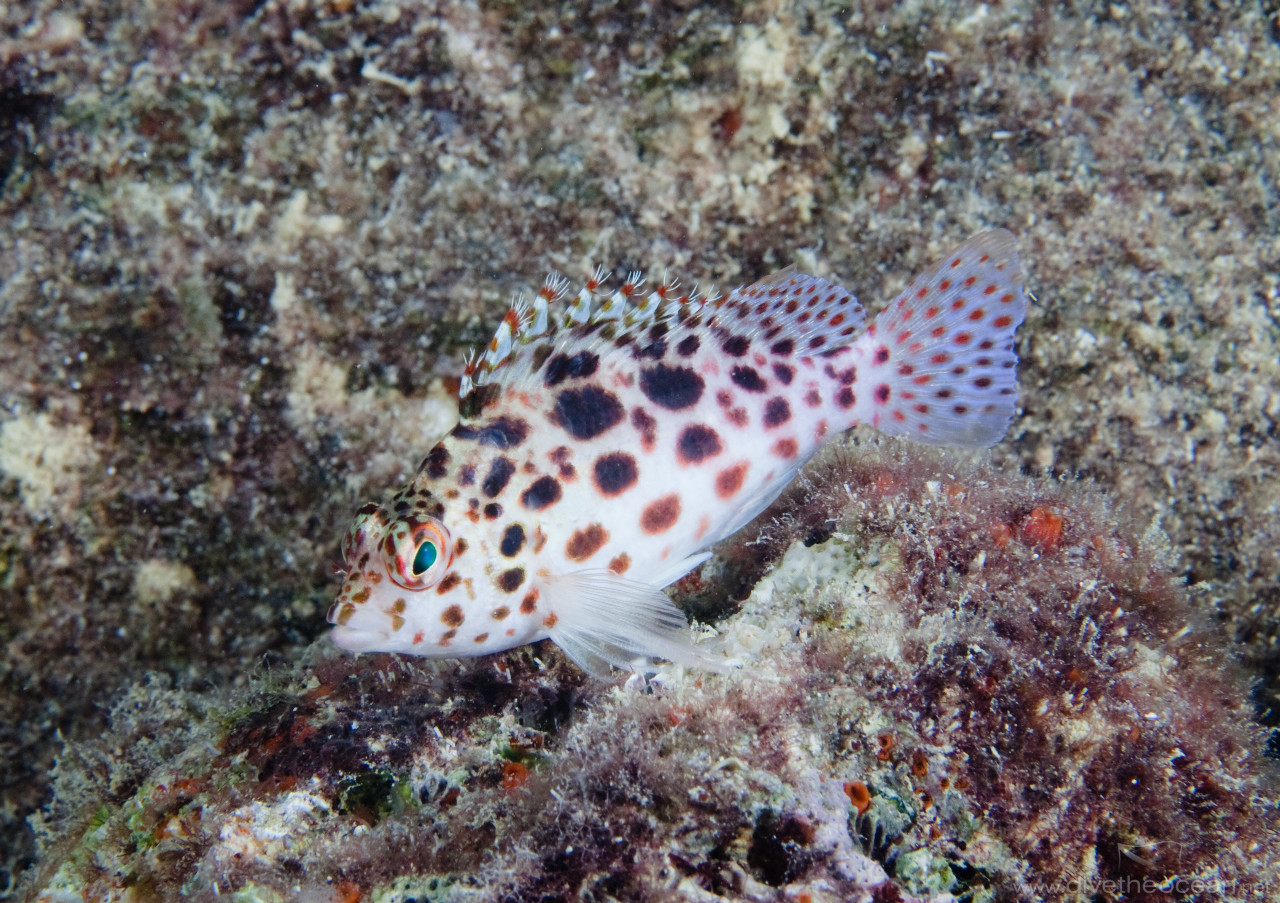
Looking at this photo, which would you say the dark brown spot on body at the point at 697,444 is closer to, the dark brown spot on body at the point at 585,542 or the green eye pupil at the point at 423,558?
the dark brown spot on body at the point at 585,542

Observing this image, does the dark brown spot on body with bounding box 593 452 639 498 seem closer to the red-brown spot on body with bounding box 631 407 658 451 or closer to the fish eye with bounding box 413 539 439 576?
the red-brown spot on body with bounding box 631 407 658 451

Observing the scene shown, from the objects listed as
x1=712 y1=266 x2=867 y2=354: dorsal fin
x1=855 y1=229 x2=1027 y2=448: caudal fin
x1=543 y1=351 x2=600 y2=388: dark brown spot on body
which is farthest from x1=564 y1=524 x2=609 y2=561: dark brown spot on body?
x1=855 y1=229 x2=1027 y2=448: caudal fin

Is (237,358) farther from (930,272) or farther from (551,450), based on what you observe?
(930,272)

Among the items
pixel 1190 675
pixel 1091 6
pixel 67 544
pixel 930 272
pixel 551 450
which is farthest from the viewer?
pixel 67 544

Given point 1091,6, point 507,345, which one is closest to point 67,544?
point 507,345

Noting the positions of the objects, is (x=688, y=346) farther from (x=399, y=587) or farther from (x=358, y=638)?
(x=358, y=638)

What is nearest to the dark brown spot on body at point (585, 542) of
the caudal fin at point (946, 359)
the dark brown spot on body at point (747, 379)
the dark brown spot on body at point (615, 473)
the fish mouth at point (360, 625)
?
the dark brown spot on body at point (615, 473)

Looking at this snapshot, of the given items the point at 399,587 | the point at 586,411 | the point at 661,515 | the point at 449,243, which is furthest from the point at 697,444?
the point at 449,243
